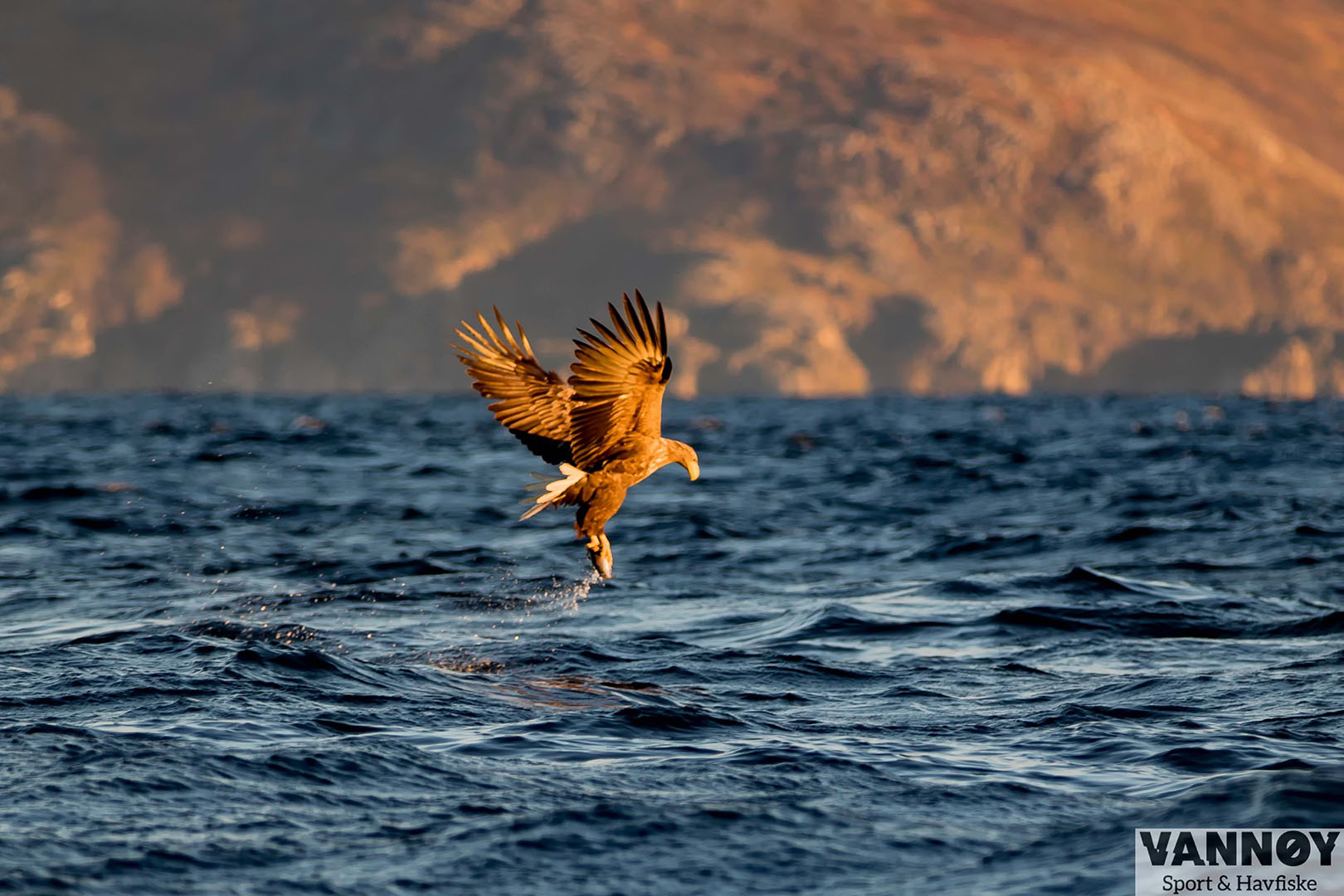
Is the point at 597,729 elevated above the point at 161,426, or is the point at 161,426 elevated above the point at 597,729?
the point at 161,426

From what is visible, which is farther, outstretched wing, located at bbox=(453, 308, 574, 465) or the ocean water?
outstretched wing, located at bbox=(453, 308, 574, 465)

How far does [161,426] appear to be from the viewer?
167 feet

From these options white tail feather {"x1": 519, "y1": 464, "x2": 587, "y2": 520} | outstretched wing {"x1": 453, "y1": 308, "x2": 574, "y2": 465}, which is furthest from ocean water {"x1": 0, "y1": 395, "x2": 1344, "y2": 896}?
outstretched wing {"x1": 453, "y1": 308, "x2": 574, "y2": 465}

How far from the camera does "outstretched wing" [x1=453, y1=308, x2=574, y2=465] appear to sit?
993cm

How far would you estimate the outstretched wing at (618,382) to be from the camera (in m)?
8.45

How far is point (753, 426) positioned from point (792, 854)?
53.4m

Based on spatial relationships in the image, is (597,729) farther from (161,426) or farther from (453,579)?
(161,426)

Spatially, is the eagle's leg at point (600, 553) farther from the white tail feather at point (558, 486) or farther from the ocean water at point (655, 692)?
the ocean water at point (655, 692)

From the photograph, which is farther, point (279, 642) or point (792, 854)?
point (279, 642)

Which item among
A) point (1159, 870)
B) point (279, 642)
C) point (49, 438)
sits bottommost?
point (1159, 870)

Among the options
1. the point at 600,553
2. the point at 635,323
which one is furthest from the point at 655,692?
the point at 635,323

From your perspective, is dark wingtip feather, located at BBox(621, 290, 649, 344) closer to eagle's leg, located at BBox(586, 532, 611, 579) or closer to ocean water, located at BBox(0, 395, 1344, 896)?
eagle's leg, located at BBox(586, 532, 611, 579)

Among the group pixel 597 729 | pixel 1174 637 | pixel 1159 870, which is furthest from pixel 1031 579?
pixel 1159 870

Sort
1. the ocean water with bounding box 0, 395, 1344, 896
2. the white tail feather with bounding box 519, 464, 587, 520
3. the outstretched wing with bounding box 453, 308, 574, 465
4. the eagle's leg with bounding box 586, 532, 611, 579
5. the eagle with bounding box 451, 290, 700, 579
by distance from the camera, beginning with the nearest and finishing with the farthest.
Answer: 1. the ocean water with bounding box 0, 395, 1344, 896
2. the eagle with bounding box 451, 290, 700, 579
3. the white tail feather with bounding box 519, 464, 587, 520
4. the eagle's leg with bounding box 586, 532, 611, 579
5. the outstretched wing with bounding box 453, 308, 574, 465
